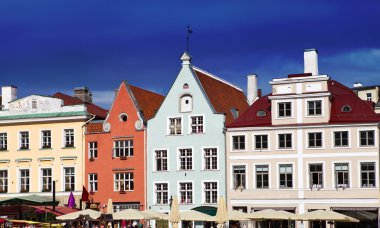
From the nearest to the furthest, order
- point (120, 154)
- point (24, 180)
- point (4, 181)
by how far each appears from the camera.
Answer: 1. point (120, 154)
2. point (24, 180)
3. point (4, 181)

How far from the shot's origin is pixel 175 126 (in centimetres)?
6169

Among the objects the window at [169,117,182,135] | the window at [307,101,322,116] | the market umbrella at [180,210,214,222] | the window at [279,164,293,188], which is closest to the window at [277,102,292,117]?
the window at [307,101,322,116]

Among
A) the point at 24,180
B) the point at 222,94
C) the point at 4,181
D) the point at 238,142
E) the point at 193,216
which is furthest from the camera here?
the point at 4,181

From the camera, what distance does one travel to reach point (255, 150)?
192ft

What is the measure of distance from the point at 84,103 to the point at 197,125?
12.1 m

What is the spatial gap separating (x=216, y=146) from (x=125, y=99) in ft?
30.5

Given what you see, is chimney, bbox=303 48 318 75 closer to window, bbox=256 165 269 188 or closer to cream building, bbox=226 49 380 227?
cream building, bbox=226 49 380 227

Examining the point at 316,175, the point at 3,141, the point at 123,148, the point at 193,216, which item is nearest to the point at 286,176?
the point at 316,175

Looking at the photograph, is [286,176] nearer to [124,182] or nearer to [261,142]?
[261,142]

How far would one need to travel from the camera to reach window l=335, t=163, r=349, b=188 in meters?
55.7

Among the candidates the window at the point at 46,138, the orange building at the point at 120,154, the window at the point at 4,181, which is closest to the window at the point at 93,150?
the orange building at the point at 120,154

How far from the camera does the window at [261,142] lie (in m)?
58.4

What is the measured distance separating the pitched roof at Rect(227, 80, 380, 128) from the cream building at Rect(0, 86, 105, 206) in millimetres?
14372

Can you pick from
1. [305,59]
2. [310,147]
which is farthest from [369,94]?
[310,147]
